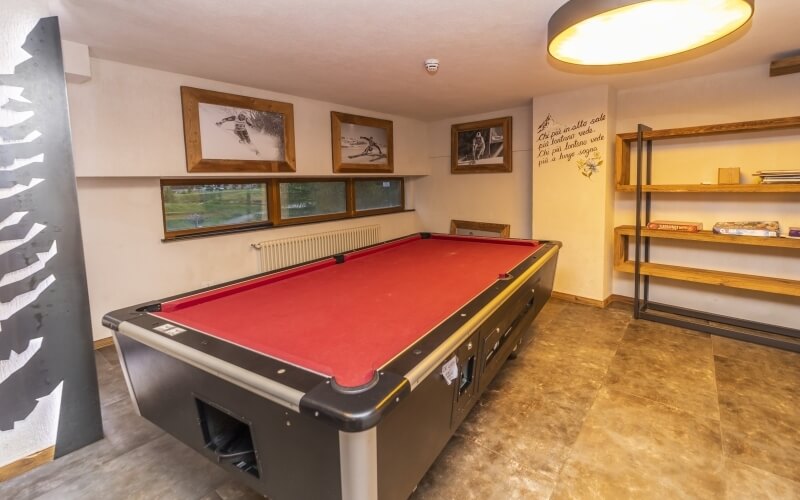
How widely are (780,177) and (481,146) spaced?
2.77m

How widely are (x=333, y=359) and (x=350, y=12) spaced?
1.70 metres

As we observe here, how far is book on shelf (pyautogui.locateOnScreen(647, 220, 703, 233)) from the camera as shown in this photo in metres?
3.28

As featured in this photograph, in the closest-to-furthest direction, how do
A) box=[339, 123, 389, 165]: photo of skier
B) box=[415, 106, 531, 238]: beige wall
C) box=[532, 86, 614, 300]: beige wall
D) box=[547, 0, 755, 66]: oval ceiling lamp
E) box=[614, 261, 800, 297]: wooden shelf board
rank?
box=[547, 0, 755, 66]: oval ceiling lamp < box=[614, 261, 800, 297]: wooden shelf board < box=[532, 86, 614, 300]: beige wall < box=[339, 123, 389, 165]: photo of skier < box=[415, 106, 531, 238]: beige wall

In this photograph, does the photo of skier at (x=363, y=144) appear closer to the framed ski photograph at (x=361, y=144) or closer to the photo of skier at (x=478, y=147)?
the framed ski photograph at (x=361, y=144)

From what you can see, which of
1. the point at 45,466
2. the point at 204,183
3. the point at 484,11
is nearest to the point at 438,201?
the point at 204,183

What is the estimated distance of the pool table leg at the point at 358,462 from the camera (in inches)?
39.4

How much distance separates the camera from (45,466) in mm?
1858

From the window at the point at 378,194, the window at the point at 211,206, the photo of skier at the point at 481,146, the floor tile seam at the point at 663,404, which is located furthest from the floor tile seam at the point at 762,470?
the window at the point at 378,194

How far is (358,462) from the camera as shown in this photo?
101 cm

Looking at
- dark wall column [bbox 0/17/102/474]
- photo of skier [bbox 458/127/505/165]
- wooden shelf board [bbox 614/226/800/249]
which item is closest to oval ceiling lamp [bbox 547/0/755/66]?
wooden shelf board [bbox 614/226/800/249]

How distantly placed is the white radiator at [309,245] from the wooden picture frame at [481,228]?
41.9 inches

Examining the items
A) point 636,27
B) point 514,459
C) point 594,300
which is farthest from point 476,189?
point 514,459

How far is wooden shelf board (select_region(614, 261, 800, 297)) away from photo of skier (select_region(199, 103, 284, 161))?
10.9ft

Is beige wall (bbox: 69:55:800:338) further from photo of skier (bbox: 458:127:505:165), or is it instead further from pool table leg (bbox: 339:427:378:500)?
pool table leg (bbox: 339:427:378:500)
